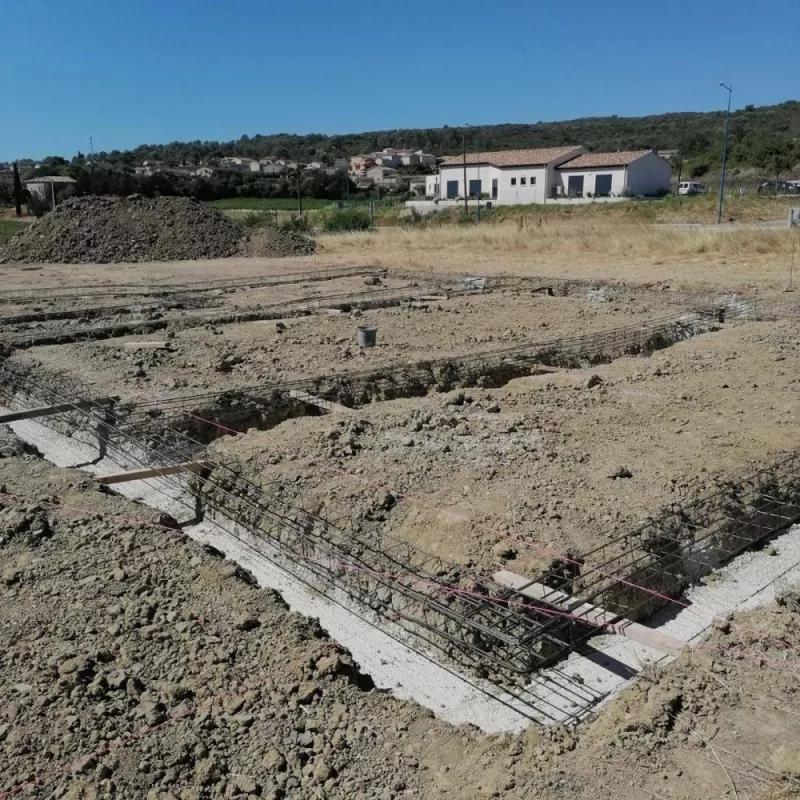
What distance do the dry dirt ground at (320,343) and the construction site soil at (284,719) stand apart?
5.78m

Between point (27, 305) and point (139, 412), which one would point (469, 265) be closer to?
point (27, 305)

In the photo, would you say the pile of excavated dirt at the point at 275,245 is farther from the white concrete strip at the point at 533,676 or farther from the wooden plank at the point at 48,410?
the white concrete strip at the point at 533,676

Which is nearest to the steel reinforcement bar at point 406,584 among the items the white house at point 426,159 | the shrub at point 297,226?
the shrub at point 297,226

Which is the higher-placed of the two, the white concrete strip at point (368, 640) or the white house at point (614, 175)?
the white house at point (614, 175)

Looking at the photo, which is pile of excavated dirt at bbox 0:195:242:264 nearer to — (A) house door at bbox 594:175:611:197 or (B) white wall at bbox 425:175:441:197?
(A) house door at bbox 594:175:611:197

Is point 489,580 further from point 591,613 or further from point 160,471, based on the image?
point 160,471

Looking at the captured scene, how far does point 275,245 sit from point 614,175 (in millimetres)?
24780

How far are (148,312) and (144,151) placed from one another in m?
150

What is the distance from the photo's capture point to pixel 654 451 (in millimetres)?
7844

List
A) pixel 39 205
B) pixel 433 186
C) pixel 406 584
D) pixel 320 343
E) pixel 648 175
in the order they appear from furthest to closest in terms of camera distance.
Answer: pixel 433 186 → pixel 39 205 → pixel 648 175 → pixel 320 343 → pixel 406 584

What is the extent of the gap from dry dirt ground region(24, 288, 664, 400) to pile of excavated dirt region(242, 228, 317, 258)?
49.8 feet

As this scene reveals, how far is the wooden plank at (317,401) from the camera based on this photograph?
9.53 m

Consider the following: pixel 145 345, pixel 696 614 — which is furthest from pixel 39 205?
pixel 696 614

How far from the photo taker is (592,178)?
48.5 m
